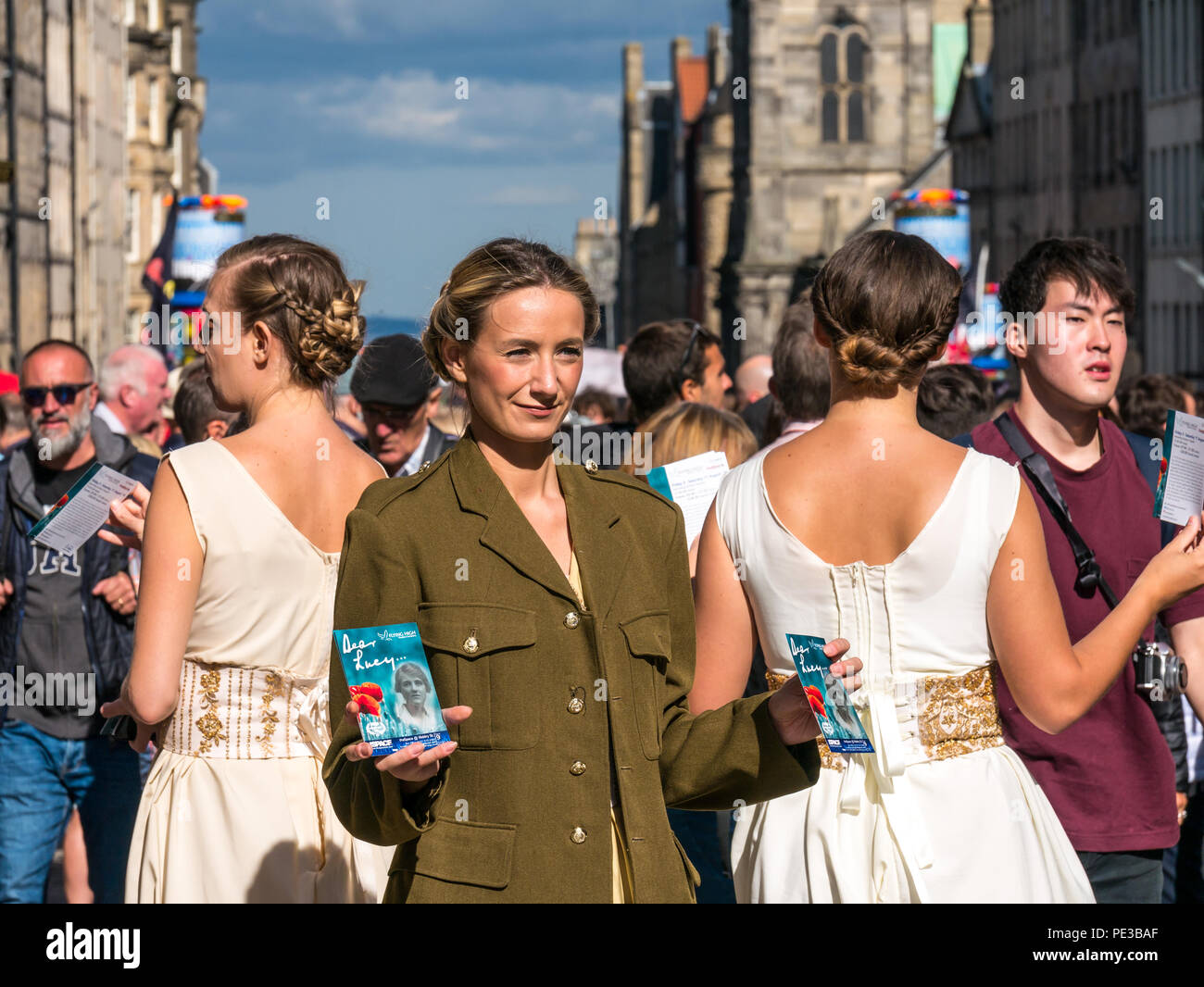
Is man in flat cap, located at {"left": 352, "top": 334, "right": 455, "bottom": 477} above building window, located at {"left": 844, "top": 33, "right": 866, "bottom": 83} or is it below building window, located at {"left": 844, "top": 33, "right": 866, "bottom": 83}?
below

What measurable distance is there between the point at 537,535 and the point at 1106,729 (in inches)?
79.0

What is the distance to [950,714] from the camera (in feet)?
13.1

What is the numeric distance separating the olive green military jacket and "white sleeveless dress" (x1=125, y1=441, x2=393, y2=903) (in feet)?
2.97

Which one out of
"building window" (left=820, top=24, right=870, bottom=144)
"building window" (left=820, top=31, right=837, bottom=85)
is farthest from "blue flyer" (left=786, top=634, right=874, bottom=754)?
"building window" (left=820, top=31, right=837, bottom=85)

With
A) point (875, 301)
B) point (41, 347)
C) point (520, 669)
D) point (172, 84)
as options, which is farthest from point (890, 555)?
point (172, 84)

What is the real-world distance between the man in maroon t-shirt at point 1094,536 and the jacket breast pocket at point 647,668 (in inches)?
60.4

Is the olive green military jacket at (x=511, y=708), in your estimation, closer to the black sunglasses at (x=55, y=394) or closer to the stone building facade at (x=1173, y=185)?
the black sunglasses at (x=55, y=394)

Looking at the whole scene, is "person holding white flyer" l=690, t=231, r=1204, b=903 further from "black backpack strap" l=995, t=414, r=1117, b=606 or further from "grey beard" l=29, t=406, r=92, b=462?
"grey beard" l=29, t=406, r=92, b=462

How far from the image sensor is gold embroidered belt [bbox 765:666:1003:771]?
→ 13.1ft

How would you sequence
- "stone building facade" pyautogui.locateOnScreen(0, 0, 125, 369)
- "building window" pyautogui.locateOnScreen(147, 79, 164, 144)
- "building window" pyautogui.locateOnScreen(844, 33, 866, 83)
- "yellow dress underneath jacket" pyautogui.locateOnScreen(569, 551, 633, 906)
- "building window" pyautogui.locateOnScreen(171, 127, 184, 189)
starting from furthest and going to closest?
"building window" pyautogui.locateOnScreen(844, 33, 866, 83)
"building window" pyautogui.locateOnScreen(171, 127, 184, 189)
"building window" pyautogui.locateOnScreen(147, 79, 164, 144)
"stone building facade" pyautogui.locateOnScreen(0, 0, 125, 369)
"yellow dress underneath jacket" pyautogui.locateOnScreen(569, 551, 633, 906)

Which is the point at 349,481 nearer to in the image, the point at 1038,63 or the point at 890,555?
the point at 890,555

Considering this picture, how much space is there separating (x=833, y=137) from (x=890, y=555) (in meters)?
68.2

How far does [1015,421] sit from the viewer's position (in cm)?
523
